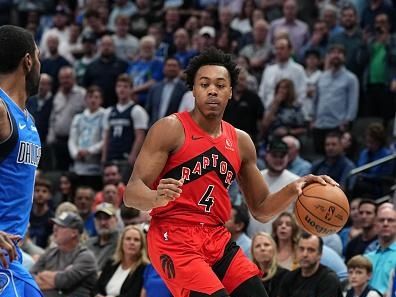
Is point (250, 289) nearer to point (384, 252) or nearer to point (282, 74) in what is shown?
Result: point (384, 252)

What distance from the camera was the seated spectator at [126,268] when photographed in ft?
36.1

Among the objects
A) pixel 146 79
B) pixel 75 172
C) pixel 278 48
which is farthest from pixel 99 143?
pixel 278 48

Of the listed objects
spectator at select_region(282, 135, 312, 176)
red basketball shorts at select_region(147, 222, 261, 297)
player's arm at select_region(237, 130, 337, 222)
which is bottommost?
spectator at select_region(282, 135, 312, 176)

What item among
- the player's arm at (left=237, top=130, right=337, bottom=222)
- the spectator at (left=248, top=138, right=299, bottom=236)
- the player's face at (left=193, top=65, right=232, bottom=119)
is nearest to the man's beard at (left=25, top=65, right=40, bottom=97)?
the player's face at (left=193, top=65, right=232, bottom=119)

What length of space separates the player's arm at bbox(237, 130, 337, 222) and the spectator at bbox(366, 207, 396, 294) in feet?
10.2

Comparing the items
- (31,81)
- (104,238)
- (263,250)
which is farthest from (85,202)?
(31,81)

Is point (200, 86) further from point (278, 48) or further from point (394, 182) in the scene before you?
point (278, 48)

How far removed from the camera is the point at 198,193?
7.04 m

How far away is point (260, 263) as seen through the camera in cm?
1048

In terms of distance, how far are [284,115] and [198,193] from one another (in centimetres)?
806

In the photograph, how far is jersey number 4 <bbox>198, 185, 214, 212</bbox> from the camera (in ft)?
23.1

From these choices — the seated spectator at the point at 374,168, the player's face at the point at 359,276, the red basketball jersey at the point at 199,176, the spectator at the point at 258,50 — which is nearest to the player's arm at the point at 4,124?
the red basketball jersey at the point at 199,176

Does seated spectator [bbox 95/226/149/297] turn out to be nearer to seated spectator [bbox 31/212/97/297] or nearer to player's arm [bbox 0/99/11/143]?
seated spectator [bbox 31/212/97/297]

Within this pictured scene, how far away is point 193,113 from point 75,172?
355 inches
